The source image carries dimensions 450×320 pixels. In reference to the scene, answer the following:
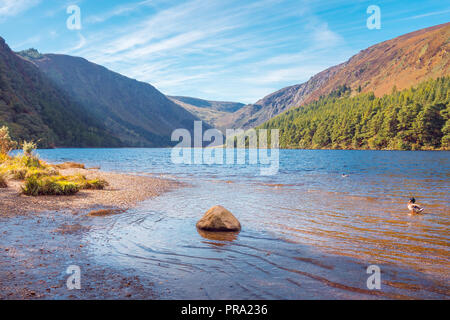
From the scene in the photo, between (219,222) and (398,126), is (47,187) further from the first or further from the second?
(398,126)

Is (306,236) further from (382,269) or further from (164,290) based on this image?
(164,290)

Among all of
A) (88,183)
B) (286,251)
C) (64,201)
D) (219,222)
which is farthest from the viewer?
(88,183)

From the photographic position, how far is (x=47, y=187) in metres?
17.3

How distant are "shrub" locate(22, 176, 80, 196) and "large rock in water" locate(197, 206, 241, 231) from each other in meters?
10.4

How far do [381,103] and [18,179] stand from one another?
175 m

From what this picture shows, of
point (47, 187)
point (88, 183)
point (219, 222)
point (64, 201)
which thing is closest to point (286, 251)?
point (219, 222)

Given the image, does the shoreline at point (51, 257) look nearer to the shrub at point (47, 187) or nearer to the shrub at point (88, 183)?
the shrub at point (47, 187)

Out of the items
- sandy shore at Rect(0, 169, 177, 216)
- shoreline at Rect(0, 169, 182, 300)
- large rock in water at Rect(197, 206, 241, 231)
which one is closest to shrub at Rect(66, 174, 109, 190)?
sandy shore at Rect(0, 169, 177, 216)

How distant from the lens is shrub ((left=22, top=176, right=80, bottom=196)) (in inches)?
652

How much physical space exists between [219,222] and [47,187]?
11842 millimetres

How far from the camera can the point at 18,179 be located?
22.2 metres

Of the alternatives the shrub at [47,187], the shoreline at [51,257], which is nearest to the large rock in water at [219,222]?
the shoreline at [51,257]
